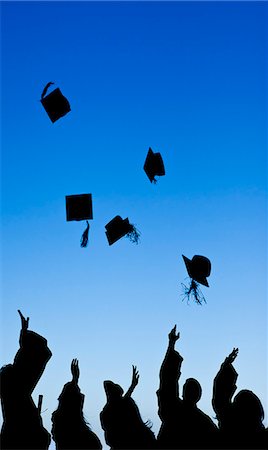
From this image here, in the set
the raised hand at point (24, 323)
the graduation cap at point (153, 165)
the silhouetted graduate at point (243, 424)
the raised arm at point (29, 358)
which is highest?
the graduation cap at point (153, 165)

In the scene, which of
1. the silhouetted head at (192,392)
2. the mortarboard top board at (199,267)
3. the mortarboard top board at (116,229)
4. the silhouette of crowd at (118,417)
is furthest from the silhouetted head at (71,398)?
the mortarboard top board at (116,229)

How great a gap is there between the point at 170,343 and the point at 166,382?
0.29 meters

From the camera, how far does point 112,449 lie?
386cm

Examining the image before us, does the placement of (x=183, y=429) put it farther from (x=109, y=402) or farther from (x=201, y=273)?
(x=201, y=273)

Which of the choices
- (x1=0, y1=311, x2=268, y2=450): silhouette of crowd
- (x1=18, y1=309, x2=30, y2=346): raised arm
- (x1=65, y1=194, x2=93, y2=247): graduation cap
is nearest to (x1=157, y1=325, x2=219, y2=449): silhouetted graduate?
(x1=0, y1=311, x2=268, y2=450): silhouette of crowd

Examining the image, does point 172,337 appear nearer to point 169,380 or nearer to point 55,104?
point 169,380

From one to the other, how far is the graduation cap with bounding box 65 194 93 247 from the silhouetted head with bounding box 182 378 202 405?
2670mm

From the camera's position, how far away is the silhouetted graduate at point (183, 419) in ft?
12.5

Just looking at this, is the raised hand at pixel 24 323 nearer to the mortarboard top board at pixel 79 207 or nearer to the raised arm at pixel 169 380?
the raised arm at pixel 169 380

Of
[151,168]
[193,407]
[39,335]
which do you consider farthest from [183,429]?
[151,168]

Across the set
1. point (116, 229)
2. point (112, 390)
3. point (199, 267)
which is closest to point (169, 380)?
point (112, 390)

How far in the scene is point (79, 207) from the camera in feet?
21.1

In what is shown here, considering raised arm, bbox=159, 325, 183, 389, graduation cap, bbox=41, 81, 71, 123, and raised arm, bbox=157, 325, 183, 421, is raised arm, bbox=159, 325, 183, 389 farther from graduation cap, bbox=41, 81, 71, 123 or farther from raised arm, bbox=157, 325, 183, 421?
graduation cap, bbox=41, 81, 71, 123

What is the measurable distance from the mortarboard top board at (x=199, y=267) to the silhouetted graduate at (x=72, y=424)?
250 centimetres
